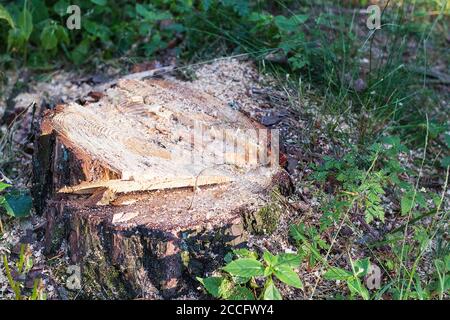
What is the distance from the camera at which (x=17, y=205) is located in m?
2.33

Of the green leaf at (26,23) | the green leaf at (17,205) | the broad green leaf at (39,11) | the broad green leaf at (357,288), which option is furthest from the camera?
the broad green leaf at (39,11)

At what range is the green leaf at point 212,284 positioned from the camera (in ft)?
6.38

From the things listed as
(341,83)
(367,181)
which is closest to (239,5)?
(341,83)

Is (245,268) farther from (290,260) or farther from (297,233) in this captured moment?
(297,233)

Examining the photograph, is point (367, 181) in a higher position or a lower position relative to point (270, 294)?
higher

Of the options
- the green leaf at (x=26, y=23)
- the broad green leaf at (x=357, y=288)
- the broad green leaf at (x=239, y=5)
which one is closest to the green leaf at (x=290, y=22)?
the broad green leaf at (x=239, y=5)

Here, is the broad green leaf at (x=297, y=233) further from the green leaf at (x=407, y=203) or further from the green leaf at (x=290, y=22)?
the green leaf at (x=290, y=22)

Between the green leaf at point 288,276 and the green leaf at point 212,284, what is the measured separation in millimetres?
224

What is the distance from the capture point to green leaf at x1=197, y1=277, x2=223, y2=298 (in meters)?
1.94

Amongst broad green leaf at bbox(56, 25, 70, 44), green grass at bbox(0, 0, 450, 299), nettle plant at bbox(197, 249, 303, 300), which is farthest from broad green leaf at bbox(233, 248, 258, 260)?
broad green leaf at bbox(56, 25, 70, 44)

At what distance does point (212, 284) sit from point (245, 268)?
0.17 meters

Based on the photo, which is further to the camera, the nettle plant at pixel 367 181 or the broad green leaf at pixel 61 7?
the broad green leaf at pixel 61 7

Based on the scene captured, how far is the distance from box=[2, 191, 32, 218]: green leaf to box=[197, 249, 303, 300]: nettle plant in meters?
0.79

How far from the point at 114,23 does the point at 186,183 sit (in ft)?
5.56
